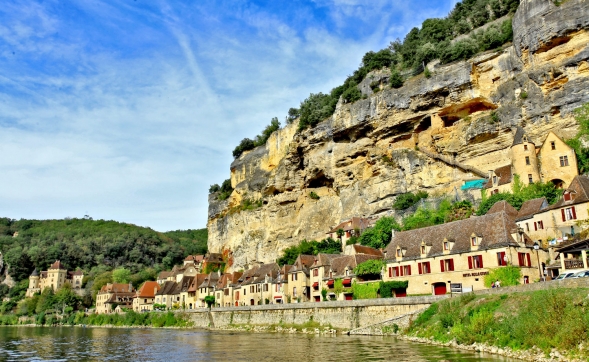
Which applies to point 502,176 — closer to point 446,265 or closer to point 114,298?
point 446,265

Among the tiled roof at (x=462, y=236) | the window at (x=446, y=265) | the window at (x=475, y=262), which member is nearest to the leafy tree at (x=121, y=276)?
the tiled roof at (x=462, y=236)

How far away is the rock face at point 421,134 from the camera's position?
46.4 metres

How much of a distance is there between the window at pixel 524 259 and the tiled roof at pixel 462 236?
2.68 feet

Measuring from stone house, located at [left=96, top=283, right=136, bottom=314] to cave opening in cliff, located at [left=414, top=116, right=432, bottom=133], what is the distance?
63868 millimetres

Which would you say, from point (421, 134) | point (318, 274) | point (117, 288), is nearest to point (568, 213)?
point (318, 274)

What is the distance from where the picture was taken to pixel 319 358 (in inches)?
943

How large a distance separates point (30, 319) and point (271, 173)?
5900 centimetres

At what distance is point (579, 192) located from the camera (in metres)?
35.2

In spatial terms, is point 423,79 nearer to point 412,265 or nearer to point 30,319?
point 412,265

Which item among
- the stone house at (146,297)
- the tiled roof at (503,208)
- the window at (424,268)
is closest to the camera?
the window at (424,268)

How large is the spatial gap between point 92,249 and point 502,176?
11859cm

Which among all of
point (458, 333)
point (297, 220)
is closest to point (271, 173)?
point (297, 220)

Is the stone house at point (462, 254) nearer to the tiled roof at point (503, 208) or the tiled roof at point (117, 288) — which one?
the tiled roof at point (503, 208)

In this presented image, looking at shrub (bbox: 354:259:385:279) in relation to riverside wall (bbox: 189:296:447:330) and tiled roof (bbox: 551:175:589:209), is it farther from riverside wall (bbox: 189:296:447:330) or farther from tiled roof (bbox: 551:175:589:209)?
tiled roof (bbox: 551:175:589:209)
